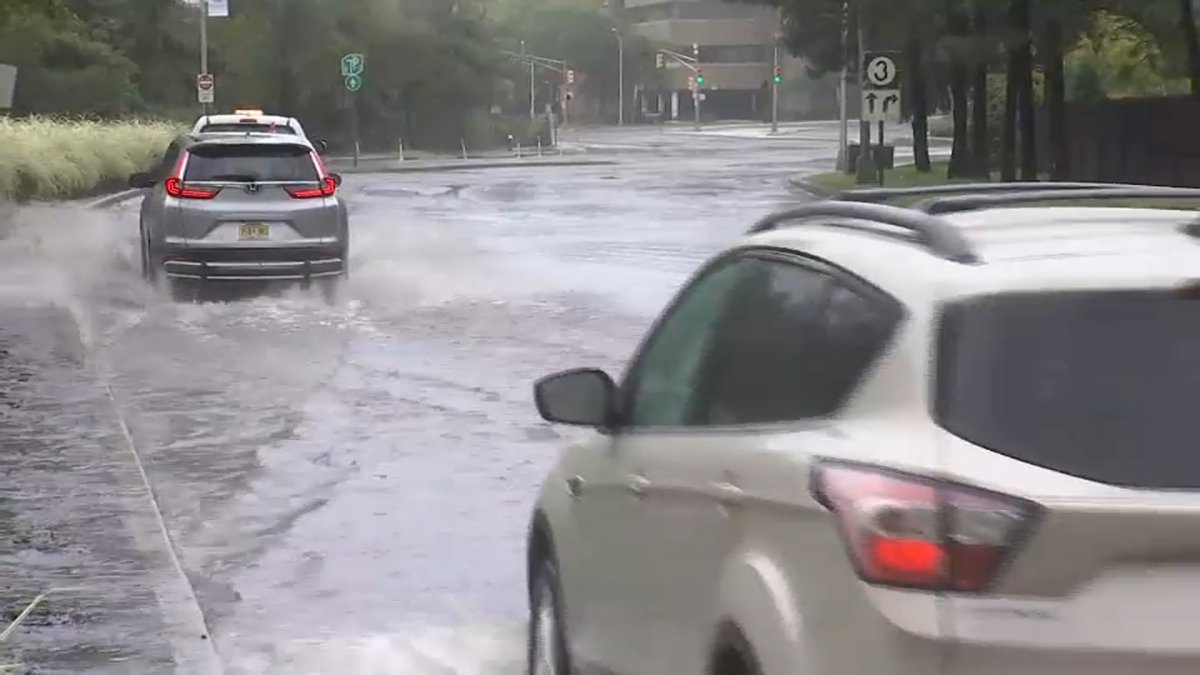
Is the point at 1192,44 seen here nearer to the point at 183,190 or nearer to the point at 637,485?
the point at 183,190

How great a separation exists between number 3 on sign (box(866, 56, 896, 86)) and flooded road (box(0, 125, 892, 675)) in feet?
46.5

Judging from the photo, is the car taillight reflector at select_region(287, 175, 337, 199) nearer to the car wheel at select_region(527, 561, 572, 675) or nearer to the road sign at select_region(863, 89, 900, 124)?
the car wheel at select_region(527, 561, 572, 675)

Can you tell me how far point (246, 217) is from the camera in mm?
19156

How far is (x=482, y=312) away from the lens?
18.8m

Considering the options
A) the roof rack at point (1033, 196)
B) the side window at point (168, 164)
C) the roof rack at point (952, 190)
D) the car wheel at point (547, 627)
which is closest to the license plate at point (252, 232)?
the side window at point (168, 164)

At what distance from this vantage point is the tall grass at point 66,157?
1457 inches

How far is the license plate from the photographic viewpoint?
62.8ft

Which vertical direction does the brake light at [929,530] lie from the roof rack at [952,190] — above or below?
below

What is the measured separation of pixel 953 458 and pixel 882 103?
1412 inches

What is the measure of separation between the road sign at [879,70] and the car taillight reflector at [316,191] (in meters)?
20.8

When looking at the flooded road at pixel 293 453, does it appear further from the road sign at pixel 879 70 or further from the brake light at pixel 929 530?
the road sign at pixel 879 70

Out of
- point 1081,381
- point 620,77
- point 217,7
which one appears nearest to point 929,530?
point 1081,381

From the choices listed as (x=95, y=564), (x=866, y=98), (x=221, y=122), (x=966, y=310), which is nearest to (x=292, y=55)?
(x=866, y=98)

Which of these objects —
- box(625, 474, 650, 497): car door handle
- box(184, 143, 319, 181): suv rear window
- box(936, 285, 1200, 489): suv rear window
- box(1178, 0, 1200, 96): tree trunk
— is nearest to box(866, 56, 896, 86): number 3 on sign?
box(1178, 0, 1200, 96): tree trunk
